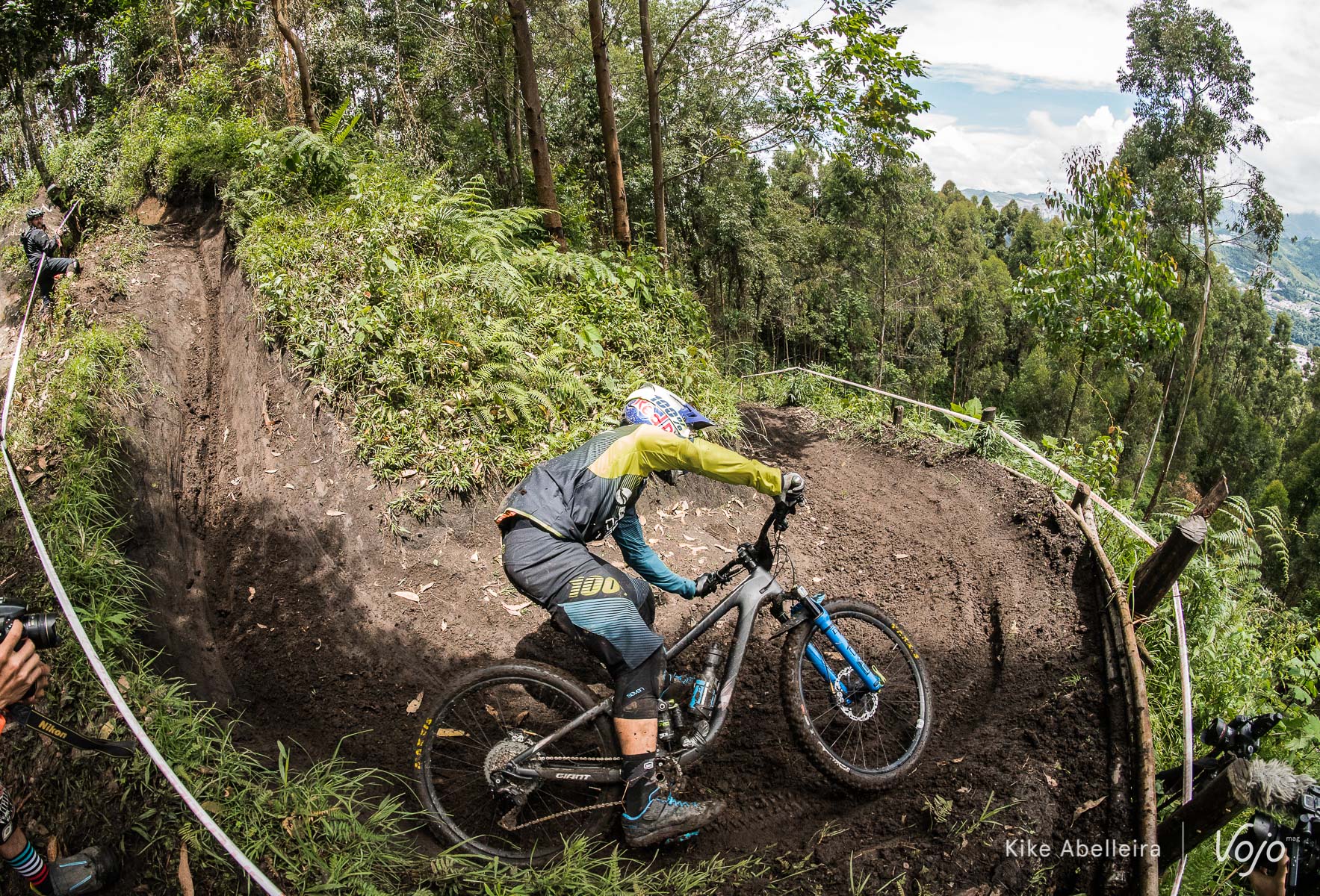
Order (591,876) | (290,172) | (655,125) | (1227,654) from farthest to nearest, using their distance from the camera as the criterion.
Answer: (655,125) < (290,172) < (1227,654) < (591,876)

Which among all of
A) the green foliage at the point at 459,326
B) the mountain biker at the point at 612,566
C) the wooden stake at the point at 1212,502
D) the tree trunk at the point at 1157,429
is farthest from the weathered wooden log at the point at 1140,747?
the tree trunk at the point at 1157,429

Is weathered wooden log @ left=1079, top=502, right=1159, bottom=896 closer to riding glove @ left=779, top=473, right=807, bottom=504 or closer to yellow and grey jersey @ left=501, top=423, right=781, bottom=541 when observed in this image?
riding glove @ left=779, top=473, right=807, bottom=504

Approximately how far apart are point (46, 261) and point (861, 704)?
12295 mm

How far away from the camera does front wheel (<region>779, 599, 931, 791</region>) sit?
380 centimetres

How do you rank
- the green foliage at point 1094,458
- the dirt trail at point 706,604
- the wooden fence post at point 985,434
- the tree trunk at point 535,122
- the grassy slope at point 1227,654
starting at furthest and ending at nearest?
the tree trunk at point 535,122 → the wooden fence post at point 985,434 → the green foliage at point 1094,458 → the grassy slope at point 1227,654 → the dirt trail at point 706,604

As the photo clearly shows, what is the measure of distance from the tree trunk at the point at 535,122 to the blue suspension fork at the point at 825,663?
23.0 ft

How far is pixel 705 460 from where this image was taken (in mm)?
3584

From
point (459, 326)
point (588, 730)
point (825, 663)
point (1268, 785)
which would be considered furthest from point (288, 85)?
point (1268, 785)

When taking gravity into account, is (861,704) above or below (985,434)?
below

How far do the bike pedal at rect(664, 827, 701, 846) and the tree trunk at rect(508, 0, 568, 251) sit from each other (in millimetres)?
7687

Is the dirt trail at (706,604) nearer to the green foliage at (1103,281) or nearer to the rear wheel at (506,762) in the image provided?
the rear wheel at (506,762)

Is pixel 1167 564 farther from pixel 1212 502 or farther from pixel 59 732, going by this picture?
pixel 59 732

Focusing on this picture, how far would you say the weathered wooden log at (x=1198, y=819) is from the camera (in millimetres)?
2980

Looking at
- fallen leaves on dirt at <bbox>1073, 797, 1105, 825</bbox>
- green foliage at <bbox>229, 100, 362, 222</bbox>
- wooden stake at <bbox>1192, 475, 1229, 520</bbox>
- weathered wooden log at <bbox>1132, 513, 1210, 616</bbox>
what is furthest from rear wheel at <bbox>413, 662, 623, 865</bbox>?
green foliage at <bbox>229, 100, 362, 222</bbox>
